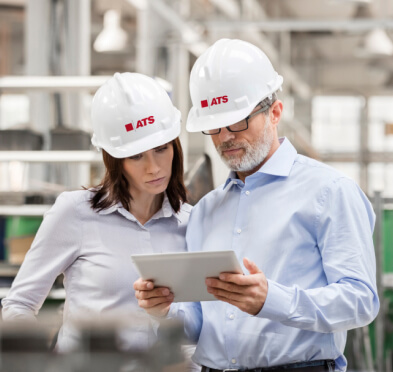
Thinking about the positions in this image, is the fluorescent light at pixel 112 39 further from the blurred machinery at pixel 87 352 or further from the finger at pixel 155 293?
the blurred machinery at pixel 87 352

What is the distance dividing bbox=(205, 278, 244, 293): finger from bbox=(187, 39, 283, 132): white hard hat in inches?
17.7

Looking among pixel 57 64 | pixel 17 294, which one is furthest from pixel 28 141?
pixel 17 294

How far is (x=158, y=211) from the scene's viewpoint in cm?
228

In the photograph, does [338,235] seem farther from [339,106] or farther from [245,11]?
[339,106]

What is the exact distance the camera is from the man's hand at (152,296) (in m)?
1.84

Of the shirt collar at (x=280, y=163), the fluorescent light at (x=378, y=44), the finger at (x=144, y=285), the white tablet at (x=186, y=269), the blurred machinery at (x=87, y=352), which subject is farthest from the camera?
the fluorescent light at (x=378, y=44)

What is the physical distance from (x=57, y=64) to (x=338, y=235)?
5.09m

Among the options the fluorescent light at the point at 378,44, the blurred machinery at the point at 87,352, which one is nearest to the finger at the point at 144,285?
the blurred machinery at the point at 87,352

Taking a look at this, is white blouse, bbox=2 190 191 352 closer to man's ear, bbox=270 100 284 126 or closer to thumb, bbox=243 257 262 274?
man's ear, bbox=270 100 284 126

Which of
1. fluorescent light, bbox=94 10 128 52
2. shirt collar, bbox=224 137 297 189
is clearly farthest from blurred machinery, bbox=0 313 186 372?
fluorescent light, bbox=94 10 128 52

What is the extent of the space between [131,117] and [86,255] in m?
0.43

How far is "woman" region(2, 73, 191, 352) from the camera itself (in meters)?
2.17

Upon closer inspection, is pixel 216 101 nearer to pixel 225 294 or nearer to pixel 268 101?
pixel 268 101

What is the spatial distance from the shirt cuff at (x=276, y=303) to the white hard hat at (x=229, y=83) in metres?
0.48
